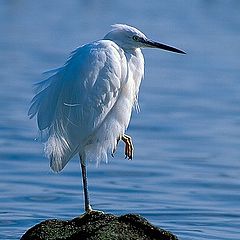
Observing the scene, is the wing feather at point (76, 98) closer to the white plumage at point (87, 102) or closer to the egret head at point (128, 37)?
the white plumage at point (87, 102)

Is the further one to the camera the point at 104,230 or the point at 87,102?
the point at 87,102

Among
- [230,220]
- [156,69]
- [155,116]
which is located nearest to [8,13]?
[156,69]

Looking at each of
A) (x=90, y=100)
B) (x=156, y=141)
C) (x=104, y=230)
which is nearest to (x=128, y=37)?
(x=90, y=100)

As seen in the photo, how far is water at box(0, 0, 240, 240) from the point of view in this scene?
12.1 metres

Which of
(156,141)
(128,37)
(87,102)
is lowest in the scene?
(156,141)

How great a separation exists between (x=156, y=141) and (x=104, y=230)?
25.1ft

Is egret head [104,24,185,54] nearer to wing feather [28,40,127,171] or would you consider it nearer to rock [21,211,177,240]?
wing feather [28,40,127,171]

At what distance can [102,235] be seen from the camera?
773 cm

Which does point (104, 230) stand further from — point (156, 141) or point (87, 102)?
point (156, 141)

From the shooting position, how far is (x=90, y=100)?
10016 millimetres

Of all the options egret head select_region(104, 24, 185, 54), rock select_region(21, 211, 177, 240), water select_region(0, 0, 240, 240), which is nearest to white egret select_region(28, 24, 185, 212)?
egret head select_region(104, 24, 185, 54)

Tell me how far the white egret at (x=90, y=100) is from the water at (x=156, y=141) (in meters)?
1.21

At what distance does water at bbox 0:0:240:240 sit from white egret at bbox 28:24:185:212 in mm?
1213

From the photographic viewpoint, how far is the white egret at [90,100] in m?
9.80
